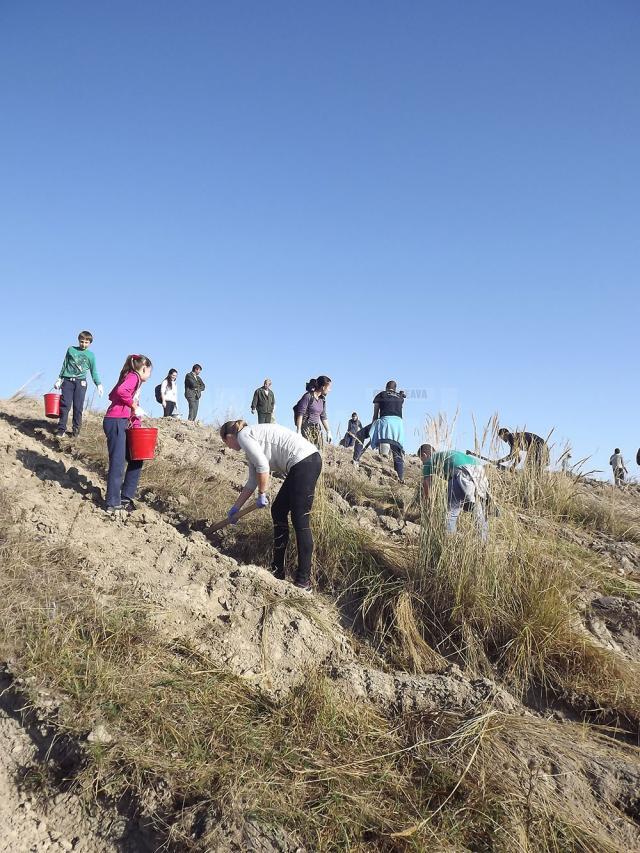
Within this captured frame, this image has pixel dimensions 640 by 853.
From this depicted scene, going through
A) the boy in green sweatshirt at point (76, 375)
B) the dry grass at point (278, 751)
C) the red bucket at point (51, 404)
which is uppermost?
the boy in green sweatshirt at point (76, 375)

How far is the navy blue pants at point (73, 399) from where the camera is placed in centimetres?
754

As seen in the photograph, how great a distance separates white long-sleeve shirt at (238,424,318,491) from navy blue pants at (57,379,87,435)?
402cm

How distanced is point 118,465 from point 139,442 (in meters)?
0.27

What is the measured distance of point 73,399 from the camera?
25.1ft

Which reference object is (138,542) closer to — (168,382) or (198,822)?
(198,822)

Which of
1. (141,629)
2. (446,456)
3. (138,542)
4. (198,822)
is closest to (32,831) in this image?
(198,822)

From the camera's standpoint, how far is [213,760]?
251 cm

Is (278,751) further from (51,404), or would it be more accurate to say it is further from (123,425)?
(51,404)

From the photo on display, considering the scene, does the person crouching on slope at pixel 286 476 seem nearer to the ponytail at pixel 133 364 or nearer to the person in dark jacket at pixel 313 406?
the ponytail at pixel 133 364

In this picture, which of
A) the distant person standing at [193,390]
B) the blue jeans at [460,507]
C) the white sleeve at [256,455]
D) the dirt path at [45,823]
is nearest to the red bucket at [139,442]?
the white sleeve at [256,455]

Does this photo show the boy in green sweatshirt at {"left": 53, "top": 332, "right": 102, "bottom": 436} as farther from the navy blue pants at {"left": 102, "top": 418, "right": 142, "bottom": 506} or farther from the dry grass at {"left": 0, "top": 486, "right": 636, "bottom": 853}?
the dry grass at {"left": 0, "top": 486, "right": 636, "bottom": 853}

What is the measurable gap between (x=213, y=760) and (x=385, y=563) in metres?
2.25

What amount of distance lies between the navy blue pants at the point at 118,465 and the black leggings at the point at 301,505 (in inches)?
59.3

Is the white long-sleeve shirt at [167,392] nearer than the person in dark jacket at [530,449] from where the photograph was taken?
No
